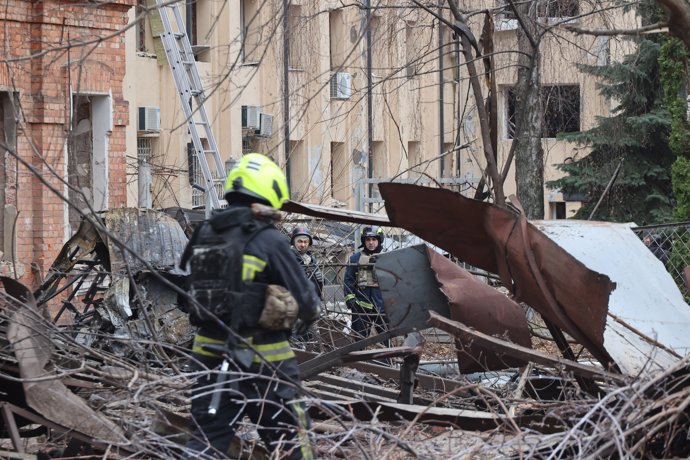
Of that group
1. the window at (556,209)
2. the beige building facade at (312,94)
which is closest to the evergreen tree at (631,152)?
the beige building facade at (312,94)

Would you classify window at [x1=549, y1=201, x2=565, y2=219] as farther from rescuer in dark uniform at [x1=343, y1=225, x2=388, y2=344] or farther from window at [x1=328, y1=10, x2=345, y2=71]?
rescuer in dark uniform at [x1=343, y1=225, x2=388, y2=344]

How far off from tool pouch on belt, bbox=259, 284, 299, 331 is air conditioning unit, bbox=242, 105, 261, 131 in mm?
16924

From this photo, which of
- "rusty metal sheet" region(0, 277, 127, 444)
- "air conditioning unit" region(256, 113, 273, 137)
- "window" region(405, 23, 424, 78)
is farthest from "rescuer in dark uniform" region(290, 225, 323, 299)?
"air conditioning unit" region(256, 113, 273, 137)

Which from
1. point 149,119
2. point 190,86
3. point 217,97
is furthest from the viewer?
point 217,97

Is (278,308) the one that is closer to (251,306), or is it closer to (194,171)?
(251,306)

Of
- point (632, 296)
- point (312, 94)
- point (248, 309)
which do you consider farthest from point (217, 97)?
point (248, 309)

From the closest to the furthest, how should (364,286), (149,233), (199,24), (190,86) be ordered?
(364,286) → (149,233) → (190,86) → (199,24)

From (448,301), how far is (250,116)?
612 inches

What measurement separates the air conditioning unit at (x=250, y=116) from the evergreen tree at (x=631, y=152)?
5886 millimetres

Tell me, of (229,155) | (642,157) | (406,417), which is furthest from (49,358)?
(642,157)

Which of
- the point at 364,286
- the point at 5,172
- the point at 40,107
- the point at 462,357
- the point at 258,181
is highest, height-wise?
the point at 40,107

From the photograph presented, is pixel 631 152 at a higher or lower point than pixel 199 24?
lower

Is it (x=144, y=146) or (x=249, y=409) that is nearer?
(x=249, y=409)

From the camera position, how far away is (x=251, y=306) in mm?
5266
